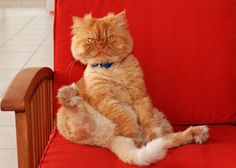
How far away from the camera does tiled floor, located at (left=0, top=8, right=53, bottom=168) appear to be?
224 centimetres

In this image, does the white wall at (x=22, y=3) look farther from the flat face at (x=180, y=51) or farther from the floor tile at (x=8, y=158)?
the flat face at (x=180, y=51)

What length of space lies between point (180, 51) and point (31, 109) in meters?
0.59

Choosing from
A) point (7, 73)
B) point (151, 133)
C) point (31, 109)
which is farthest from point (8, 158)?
point (7, 73)

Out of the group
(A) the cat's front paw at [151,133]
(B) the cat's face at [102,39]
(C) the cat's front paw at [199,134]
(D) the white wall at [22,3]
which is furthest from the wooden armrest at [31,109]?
(D) the white wall at [22,3]

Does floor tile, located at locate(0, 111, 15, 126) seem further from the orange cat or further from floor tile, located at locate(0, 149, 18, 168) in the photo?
the orange cat

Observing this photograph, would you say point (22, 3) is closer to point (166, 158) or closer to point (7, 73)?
point (7, 73)

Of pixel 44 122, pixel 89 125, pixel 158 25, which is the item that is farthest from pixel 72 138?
pixel 158 25

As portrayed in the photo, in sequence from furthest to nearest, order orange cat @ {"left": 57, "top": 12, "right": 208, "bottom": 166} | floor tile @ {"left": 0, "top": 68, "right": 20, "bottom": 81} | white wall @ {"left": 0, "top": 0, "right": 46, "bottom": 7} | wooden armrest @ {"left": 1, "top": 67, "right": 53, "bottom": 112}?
1. white wall @ {"left": 0, "top": 0, "right": 46, "bottom": 7}
2. floor tile @ {"left": 0, "top": 68, "right": 20, "bottom": 81}
3. orange cat @ {"left": 57, "top": 12, "right": 208, "bottom": 166}
4. wooden armrest @ {"left": 1, "top": 67, "right": 53, "bottom": 112}

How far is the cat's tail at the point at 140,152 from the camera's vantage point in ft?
3.96

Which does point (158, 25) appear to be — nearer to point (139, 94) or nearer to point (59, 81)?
point (139, 94)

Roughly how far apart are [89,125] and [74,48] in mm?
283

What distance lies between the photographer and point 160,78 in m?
1.58

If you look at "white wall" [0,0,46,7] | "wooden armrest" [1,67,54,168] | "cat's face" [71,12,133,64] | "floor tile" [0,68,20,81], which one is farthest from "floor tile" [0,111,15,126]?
"white wall" [0,0,46,7]

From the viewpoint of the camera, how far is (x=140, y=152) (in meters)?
1.22
